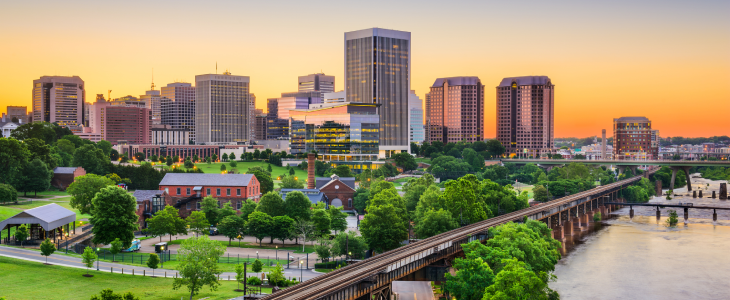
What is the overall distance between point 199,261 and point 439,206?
53.9 m

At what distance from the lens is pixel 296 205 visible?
4050 inches

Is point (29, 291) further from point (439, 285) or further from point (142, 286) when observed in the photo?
point (439, 285)

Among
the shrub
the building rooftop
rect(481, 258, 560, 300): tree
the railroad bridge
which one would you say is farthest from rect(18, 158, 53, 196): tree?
rect(481, 258, 560, 300): tree

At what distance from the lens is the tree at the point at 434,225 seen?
308 feet

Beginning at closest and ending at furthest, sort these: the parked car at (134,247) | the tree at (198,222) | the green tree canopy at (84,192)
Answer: the parked car at (134,247), the tree at (198,222), the green tree canopy at (84,192)

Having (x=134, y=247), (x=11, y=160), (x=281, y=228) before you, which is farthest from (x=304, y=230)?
(x=11, y=160)

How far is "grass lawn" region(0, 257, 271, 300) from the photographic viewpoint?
2306 inches

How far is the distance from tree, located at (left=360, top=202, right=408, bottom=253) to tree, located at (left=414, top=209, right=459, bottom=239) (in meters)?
5.26

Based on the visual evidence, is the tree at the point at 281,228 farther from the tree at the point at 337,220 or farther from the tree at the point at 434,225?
the tree at the point at 434,225

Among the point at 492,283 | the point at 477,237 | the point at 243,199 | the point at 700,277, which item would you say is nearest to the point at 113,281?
the point at 492,283

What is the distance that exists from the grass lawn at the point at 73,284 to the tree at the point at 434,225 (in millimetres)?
35013

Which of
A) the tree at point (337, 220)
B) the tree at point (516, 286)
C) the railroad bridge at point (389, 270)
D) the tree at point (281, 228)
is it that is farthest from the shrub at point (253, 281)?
the tree at point (337, 220)

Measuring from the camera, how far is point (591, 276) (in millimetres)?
88250

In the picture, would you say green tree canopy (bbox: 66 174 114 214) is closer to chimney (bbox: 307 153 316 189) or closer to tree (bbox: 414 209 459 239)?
chimney (bbox: 307 153 316 189)
